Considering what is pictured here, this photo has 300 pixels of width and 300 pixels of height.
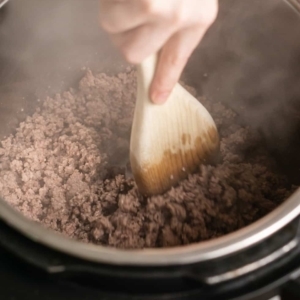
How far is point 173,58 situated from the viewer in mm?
678

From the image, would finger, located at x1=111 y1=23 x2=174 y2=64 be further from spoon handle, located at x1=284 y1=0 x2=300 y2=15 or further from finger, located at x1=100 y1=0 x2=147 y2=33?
spoon handle, located at x1=284 y1=0 x2=300 y2=15

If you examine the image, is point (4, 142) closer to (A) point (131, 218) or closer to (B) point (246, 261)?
(A) point (131, 218)

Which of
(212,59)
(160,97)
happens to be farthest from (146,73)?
(212,59)

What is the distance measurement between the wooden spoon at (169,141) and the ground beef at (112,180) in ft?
0.12

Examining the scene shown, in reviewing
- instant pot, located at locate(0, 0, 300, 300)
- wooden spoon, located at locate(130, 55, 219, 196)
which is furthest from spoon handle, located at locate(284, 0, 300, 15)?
wooden spoon, located at locate(130, 55, 219, 196)

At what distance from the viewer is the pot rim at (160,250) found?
1.85 feet

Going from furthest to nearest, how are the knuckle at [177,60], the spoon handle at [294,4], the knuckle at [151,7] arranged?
1. the spoon handle at [294,4]
2. the knuckle at [177,60]
3. the knuckle at [151,7]

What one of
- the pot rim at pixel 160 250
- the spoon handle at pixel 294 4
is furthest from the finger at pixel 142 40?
the spoon handle at pixel 294 4

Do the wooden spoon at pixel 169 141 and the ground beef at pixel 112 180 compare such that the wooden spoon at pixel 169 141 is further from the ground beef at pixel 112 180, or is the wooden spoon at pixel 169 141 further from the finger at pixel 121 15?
the finger at pixel 121 15

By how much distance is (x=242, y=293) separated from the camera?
2.02 ft

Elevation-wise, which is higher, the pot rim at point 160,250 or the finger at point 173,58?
the finger at point 173,58

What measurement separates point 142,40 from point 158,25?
0.12ft

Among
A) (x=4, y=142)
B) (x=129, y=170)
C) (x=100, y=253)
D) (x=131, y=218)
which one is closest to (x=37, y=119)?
(x=4, y=142)

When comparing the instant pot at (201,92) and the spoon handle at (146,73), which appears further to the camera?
the spoon handle at (146,73)
